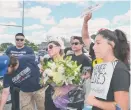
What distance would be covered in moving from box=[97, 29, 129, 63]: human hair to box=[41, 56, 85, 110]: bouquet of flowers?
65cm

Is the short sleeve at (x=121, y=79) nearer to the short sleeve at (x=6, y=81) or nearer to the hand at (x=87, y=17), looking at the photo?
the hand at (x=87, y=17)

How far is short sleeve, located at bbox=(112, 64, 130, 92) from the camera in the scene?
2.00m

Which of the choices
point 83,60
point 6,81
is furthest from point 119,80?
point 83,60

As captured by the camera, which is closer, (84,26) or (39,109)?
(84,26)

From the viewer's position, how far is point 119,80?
2010 millimetres

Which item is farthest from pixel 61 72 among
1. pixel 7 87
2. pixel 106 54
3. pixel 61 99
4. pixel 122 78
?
pixel 7 87

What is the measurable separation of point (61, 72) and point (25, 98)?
204 centimetres

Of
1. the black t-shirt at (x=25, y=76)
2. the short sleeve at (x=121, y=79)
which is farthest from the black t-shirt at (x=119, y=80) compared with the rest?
the black t-shirt at (x=25, y=76)

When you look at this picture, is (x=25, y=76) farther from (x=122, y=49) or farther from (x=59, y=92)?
(x=122, y=49)

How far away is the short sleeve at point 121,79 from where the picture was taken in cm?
200

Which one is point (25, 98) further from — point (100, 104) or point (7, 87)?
point (100, 104)

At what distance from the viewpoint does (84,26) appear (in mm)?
3406

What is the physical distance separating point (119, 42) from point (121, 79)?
13.7 inches

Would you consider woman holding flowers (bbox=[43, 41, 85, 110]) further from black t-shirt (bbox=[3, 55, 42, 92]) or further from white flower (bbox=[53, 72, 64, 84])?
black t-shirt (bbox=[3, 55, 42, 92])
